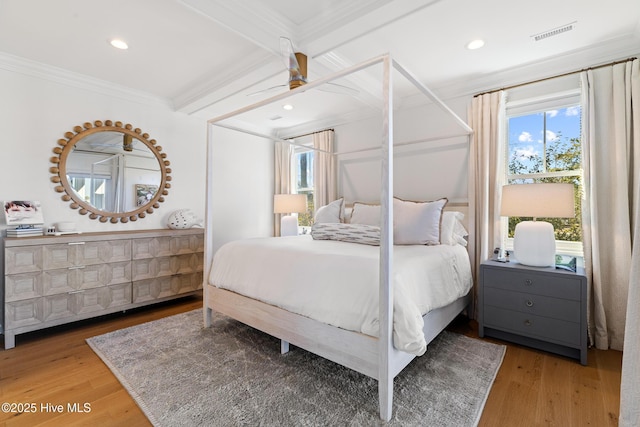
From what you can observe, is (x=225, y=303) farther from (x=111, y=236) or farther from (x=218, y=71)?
(x=218, y=71)

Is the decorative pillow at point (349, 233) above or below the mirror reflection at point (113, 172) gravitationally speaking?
below

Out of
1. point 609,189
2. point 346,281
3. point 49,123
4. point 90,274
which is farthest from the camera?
point 49,123

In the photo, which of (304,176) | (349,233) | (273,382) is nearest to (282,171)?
(304,176)

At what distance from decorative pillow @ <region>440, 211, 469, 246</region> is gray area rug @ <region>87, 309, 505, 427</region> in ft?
2.70

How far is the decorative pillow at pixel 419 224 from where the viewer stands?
2.58 m

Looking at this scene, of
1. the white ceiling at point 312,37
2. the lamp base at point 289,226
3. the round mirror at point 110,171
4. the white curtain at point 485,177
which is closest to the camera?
the white ceiling at point 312,37

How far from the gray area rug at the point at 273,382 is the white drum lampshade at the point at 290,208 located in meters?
1.75

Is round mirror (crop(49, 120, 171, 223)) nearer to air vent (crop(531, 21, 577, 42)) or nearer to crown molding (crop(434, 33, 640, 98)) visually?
crown molding (crop(434, 33, 640, 98))

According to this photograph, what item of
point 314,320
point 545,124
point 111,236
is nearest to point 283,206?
point 111,236

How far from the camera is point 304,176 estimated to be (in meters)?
4.77

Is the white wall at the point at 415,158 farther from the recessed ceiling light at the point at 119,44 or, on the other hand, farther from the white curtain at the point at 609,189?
the recessed ceiling light at the point at 119,44

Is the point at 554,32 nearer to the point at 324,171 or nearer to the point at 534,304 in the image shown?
the point at 534,304

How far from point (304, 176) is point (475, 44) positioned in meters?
2.95

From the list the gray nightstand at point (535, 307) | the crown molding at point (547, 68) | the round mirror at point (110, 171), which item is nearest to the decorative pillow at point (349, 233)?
the gray nightstand at point (535, 307)
